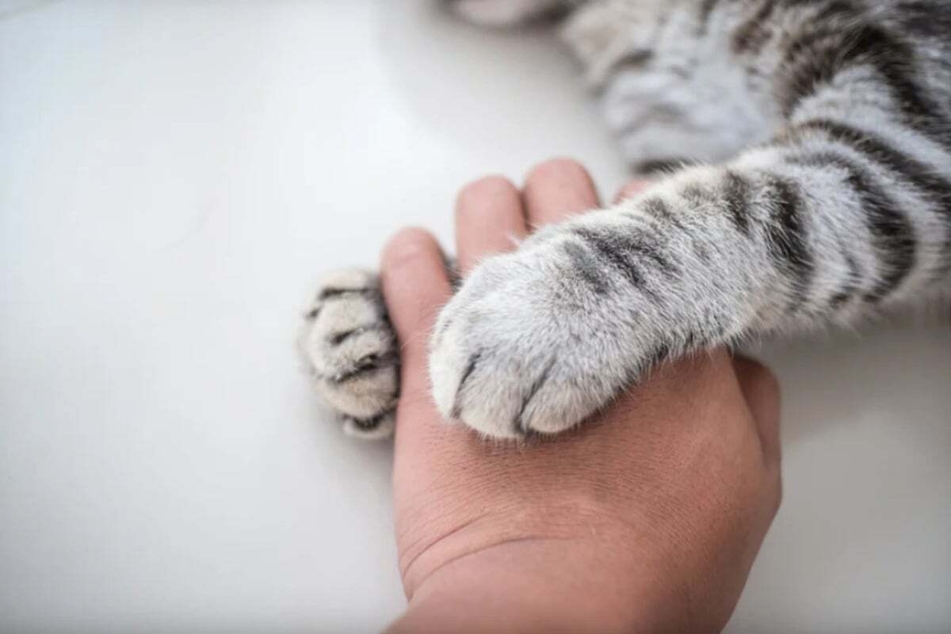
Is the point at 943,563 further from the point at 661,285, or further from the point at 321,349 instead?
the point at 321,349

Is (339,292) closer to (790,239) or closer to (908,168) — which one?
(790,239)

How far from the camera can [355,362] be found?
718 mm

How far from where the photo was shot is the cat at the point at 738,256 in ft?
1.90

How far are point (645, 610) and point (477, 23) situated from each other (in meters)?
0.91

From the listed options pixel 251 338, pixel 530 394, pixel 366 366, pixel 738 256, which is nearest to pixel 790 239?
pixel 738 256

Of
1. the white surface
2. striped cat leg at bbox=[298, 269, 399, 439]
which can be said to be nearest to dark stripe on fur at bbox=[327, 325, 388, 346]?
striped cat leg at bbox=[298, 269, 399, 439]

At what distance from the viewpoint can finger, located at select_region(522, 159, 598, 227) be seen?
2.62 ft

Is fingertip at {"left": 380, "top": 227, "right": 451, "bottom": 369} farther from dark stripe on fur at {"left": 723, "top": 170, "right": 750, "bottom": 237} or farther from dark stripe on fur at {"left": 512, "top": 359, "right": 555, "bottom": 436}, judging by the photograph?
dark stripe on fur at {"left": 723, "top": 170, "right": 750, "bottom": 237}

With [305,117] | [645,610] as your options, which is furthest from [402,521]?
[305,117]

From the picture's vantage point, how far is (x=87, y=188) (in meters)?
0.95

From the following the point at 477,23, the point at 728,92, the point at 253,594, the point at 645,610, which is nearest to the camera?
the point at 645,610

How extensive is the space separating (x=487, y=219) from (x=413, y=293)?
0.42ft

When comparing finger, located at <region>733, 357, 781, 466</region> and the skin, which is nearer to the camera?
the skin

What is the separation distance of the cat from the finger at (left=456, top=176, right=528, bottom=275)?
96 mm
